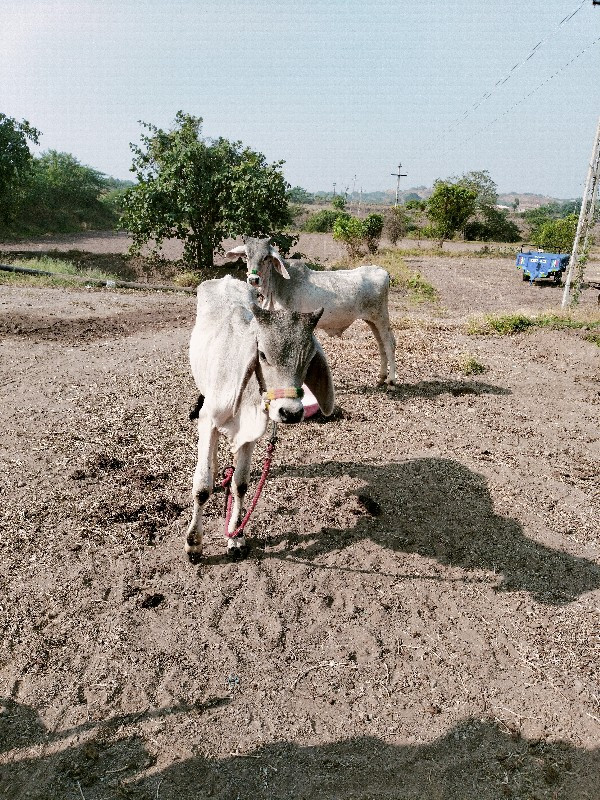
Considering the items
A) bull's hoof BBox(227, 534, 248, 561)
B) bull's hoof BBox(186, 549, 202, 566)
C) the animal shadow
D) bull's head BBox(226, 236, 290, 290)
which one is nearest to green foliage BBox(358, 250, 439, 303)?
bull's head BBox(226, 236, 290, 290)

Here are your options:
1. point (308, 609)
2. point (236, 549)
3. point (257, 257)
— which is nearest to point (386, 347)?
point (257, 257)

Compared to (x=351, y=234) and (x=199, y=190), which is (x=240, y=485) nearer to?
Result: (x=199, y=190)

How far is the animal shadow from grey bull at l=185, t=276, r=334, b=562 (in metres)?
0.89

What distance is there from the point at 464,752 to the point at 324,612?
1.27 m

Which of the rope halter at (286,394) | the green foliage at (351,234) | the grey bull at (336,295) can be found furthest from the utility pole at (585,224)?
the rope halter at (286,394)

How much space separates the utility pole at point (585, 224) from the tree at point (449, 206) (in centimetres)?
2037

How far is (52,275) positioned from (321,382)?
14.0 meters

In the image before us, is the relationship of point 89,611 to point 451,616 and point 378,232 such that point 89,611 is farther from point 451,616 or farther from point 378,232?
point 378,232

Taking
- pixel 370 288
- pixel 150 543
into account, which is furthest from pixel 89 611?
pixel 370 288

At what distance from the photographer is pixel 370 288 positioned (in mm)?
8242

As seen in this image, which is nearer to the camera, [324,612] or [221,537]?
[324,612]

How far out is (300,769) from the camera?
302cm

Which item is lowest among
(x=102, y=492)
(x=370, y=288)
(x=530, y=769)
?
(x=530, y=769)

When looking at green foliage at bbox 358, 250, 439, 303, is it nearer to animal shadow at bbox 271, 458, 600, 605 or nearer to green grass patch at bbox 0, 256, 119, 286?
green grass patch at bbox 0, 256, 119, 286
